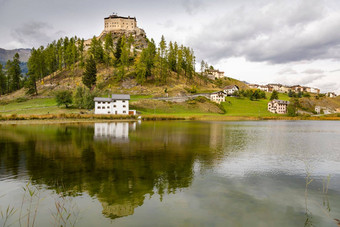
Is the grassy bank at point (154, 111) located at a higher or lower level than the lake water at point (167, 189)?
higher

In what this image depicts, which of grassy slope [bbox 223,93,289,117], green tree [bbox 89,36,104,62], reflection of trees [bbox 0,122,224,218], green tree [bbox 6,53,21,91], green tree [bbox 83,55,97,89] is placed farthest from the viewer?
green tree [bbox 89,36,104,62]

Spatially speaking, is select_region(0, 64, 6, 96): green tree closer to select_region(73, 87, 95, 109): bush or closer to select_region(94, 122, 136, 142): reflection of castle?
select_region(73, 87, 95, 109): bush

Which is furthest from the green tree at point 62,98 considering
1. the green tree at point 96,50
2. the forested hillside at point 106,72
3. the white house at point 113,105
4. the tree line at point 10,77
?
the tree line at point 10,77

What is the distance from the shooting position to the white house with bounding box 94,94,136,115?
329ft

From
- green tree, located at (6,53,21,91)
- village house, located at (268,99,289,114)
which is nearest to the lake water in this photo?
village house, located at (268,99,289,114)

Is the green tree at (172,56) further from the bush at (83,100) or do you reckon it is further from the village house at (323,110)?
the village house at (323,110)

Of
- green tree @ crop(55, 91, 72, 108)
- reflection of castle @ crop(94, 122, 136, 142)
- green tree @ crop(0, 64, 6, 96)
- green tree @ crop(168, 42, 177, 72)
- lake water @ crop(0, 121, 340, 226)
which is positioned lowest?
lake water @ crop(0, 121, 340, 226)

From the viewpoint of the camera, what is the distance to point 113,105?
10194cm

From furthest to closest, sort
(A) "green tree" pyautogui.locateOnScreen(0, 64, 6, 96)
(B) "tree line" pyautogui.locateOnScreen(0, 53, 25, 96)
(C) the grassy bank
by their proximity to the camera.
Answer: (B) "tree line" pyautogui.locateOnScreen(0, 53, 25, 96) → (A) "green tree" pyautogui.locateOnScreen(0, 64, 6, 96) → (C) the grassy bank

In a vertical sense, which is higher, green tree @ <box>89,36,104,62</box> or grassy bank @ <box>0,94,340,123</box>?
green tree @ <box>89,36,104,62</box>

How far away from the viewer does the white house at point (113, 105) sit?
329 ft

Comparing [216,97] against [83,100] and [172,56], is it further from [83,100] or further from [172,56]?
[83,100]

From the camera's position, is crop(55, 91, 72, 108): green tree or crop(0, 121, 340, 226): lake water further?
crop(55, 91, 72, 108): green tree

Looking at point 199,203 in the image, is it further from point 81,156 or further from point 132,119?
point 132,119
